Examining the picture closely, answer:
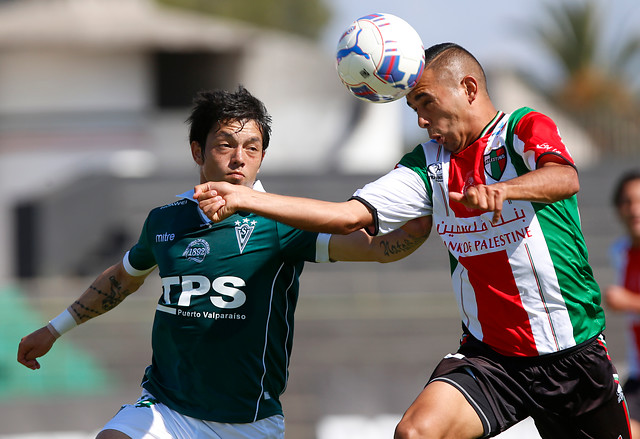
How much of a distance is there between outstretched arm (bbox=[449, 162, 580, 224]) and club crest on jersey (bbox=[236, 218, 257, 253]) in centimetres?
107

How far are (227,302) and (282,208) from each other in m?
0.64

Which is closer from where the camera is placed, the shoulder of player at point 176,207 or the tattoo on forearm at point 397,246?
the tattoo on forearm at point 397,246

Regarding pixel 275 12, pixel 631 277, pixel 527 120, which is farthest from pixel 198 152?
pixel 275 12

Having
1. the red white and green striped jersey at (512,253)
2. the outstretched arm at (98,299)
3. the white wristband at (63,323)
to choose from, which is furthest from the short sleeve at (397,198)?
the white wristband at (63,323)

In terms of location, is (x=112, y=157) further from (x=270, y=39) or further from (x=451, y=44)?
(x=451, y=44)

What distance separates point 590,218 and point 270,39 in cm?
1076

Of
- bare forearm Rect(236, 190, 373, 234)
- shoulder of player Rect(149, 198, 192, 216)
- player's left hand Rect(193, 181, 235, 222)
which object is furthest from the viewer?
shoulder of player Rect(149, 198, 192, 216)

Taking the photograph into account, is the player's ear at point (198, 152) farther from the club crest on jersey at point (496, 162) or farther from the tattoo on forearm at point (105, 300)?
the club crest on jersey at point (496, 162)

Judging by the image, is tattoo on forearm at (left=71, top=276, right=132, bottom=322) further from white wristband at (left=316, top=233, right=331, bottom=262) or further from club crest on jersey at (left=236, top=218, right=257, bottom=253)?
white wristband at (left=316, top=233, right=331, bottom=262)

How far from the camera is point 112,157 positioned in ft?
70.0

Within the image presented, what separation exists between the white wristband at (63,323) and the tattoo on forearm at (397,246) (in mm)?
1678

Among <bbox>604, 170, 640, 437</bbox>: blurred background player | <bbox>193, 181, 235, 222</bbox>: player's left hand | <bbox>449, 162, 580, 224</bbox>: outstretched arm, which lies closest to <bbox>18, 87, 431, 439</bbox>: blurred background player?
<bbox>193, 181, 235, 222</bbox>: player's left hand

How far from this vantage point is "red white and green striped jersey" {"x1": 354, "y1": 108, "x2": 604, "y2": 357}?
13.5ft

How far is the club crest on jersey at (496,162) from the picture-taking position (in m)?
4.11
